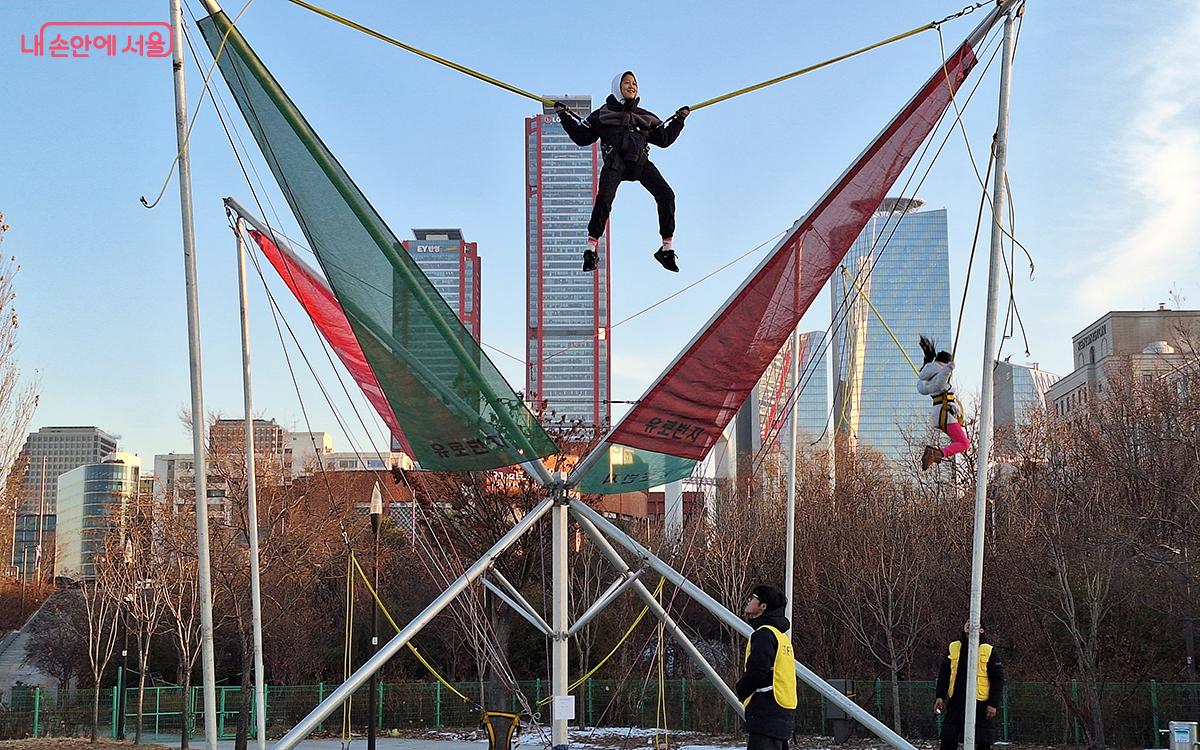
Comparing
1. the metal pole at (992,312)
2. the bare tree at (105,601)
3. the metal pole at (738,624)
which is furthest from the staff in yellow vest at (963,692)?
the bare tree at (105,601)

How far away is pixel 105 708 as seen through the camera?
1096 inches

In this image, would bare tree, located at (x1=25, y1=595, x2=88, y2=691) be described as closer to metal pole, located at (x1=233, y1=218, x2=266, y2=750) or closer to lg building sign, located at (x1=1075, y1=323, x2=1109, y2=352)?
metal pole, located at (x1=233, y1=218, x2=266, y2=750)

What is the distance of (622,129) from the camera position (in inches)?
348

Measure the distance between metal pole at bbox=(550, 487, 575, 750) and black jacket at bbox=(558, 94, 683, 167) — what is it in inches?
148

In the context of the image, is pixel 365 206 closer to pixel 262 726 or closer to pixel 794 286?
pixel 794 286

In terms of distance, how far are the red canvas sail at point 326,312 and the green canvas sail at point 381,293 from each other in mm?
1678

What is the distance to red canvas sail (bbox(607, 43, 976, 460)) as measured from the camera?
28.2ft

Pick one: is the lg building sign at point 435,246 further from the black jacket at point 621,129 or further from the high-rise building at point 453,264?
the black jacket at point 621,129

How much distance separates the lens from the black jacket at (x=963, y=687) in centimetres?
978

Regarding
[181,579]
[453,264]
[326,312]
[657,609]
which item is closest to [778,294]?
[657,609]

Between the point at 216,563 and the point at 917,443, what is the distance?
Result: 23753 millimetres

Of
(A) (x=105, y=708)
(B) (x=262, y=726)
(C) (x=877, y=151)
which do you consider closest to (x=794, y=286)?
(C) (x=877, y=151)

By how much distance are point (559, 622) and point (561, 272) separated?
150643 millimetres

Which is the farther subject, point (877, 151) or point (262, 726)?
point (262, 726)
